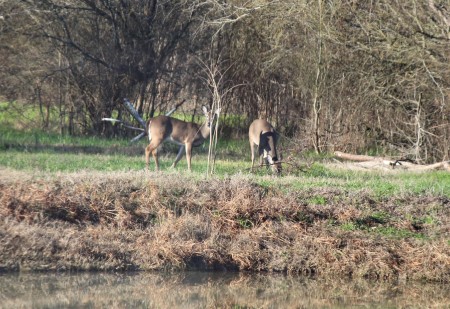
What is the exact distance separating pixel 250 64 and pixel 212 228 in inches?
490

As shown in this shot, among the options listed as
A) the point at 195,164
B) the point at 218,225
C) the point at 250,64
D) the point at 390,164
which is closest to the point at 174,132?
the point at 195,164

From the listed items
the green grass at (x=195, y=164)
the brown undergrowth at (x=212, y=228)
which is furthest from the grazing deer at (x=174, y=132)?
the brown undergrowth at (x=212, y=228)

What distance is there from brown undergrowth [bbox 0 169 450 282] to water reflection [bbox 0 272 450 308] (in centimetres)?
31

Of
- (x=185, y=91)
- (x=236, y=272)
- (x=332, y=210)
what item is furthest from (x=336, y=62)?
(x=236, y=272)

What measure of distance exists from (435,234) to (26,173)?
634cm

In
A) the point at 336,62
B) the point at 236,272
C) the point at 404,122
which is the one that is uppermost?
the point at 336,62

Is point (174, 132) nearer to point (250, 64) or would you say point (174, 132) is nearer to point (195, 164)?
point (195, 164)

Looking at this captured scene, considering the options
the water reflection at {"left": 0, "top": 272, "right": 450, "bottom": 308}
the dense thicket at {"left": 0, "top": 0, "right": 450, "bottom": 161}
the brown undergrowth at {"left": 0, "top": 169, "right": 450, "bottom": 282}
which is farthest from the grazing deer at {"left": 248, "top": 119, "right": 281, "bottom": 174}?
the water reflection at {"left": 0, "top": 272, "right": 450, "bottom": 308}

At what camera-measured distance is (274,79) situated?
25.4 m

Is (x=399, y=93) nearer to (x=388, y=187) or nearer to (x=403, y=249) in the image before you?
(x=388, y=187)

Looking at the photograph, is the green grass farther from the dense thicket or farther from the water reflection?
the water reflection

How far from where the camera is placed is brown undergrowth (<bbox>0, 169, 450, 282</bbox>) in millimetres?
12617

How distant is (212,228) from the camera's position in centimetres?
1340

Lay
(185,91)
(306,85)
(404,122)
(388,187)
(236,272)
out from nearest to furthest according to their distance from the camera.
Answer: (236,272)
(388,187)
(404,122)
(306,85)
(185,91)
